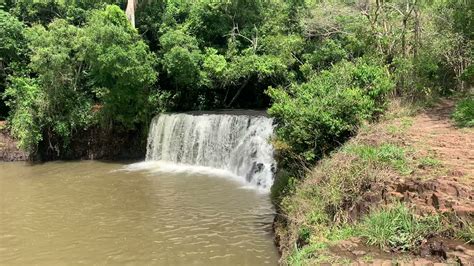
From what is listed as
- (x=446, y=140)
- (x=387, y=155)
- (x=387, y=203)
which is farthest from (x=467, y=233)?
(x=446, y=140)

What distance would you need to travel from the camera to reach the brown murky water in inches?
322

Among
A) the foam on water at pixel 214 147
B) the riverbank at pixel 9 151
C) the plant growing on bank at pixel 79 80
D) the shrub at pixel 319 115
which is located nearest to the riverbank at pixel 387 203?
the shrub at pixel 319 115

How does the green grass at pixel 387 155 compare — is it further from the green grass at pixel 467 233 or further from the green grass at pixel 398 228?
the green grass at pixel 467 233

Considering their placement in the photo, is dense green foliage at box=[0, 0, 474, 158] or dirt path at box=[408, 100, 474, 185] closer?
dirt path at box=[408, 100, 474, 185]

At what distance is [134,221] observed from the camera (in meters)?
10.2

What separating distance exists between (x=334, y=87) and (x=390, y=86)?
1463 millimetres

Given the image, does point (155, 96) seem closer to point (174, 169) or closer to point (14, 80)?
point (174, 169)

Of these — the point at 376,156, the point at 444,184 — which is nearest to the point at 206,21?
the point at 376,156

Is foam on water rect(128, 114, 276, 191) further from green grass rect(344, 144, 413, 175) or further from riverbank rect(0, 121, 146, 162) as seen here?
green grass rect(344, 144, 413, 175)

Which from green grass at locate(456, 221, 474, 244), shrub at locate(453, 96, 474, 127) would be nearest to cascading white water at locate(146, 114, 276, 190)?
shrub at locate(453, 96, 474, 127)

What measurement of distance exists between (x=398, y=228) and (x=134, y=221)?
662 centimetres

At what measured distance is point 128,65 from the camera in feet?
56.7

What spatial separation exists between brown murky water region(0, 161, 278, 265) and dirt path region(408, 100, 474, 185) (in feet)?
10.9

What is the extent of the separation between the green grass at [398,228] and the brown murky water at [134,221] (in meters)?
2.82
